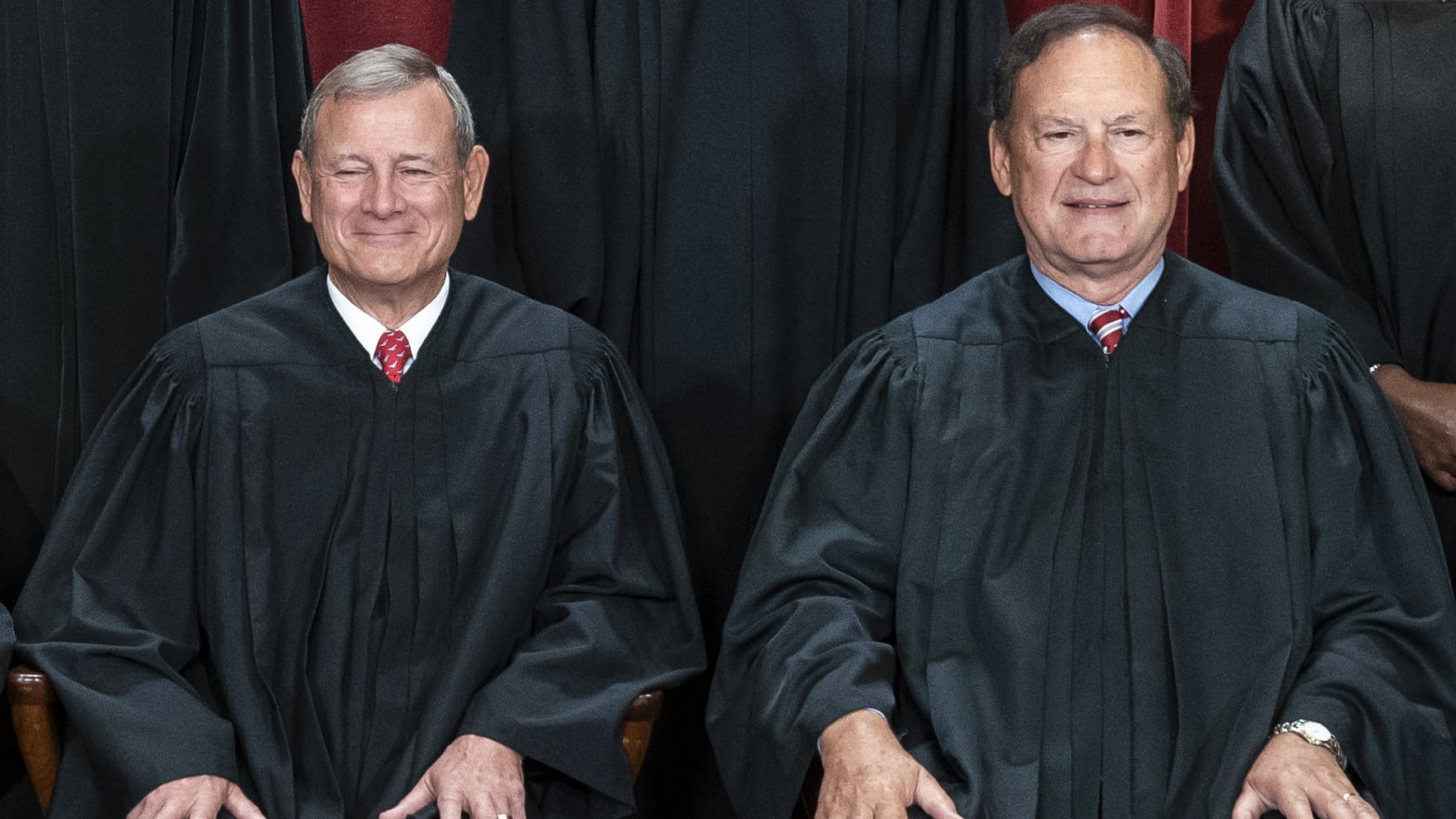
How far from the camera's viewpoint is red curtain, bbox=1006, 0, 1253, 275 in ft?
13.1

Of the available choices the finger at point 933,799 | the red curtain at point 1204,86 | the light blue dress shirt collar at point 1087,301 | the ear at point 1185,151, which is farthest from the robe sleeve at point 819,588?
the red curtain at point 1204,86

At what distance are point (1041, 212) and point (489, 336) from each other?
0.93 m

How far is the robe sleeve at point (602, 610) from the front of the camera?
277 cm

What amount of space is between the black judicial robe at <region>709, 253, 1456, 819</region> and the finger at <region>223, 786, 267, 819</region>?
2.23 feet

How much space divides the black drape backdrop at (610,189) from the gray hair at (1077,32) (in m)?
0.81

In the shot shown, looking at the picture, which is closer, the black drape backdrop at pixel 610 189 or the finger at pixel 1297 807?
the finger at pixel 1297 807

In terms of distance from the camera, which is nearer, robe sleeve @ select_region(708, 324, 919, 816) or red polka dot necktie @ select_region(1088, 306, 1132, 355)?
robe sleeve @ select_region(708, 324, 919, 816)

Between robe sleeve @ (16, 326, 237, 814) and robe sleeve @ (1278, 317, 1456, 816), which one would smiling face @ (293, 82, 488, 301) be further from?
robe sleeve @ (1278, 317, 1456, 816)

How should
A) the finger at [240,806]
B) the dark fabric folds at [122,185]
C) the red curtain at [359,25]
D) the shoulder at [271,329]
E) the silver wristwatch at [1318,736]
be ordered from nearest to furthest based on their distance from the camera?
the silver wristwatch at [1318,736] < the finger at [240,806] < the shoulder at [271,329] < the dark fabric folds at [122,185] < the red curtain at [359,25]

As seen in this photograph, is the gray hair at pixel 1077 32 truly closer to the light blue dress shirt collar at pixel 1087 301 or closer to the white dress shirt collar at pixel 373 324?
the light blue dress shirt collar at pixel 1087 301

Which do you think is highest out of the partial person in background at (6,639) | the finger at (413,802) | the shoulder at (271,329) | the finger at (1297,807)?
the shoulder at (271,329)

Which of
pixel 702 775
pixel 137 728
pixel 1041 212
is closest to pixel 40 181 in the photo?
pixel 137 728

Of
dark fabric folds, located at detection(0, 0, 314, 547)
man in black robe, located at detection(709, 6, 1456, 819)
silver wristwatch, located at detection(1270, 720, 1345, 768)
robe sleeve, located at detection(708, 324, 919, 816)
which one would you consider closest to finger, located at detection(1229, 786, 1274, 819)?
man in black robe, located at detection(709, 6, 1456, 819)

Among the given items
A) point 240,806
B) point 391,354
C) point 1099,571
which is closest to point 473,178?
point 391,354
